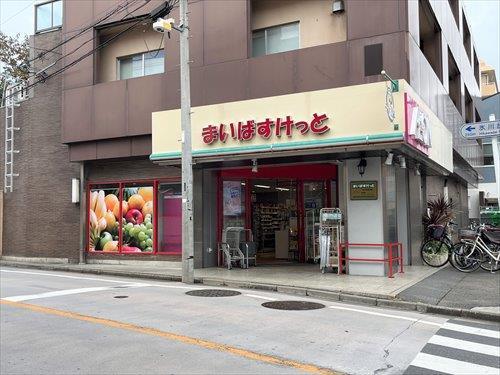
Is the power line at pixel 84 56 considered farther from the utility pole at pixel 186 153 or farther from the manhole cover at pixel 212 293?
the manhole cover at pixel 212 293

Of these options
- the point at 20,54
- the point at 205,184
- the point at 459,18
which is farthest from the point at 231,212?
the point at 459,18

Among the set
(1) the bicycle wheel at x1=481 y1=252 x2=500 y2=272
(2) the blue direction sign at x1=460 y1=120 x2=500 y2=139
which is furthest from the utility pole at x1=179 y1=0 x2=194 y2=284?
(1) the bicycle wheel at x1=481 y1=252 x2=500 y2=272

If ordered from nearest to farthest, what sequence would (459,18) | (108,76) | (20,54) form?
(108,76)
(20,54)
(459,18)

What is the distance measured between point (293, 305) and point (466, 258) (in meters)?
6.59

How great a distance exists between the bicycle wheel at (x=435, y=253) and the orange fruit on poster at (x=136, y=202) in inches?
380

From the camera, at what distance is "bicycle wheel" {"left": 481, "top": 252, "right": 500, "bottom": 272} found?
14.0 m

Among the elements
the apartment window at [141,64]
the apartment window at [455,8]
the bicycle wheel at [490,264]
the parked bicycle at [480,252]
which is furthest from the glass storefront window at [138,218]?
the apartment window at [455,8]

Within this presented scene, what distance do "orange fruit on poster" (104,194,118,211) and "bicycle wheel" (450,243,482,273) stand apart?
38.6 ft

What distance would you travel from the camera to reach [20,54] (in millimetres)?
23719

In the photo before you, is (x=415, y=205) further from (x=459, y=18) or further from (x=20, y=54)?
(x=20, y=54)

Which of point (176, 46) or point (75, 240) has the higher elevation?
point (176, 46)

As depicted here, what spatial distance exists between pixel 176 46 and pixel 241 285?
842 centimetres

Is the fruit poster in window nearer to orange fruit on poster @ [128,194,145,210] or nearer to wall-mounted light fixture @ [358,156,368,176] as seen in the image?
orange fruit on poster @ [128,194,145,210]

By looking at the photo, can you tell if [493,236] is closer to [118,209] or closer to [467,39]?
[118,209]
